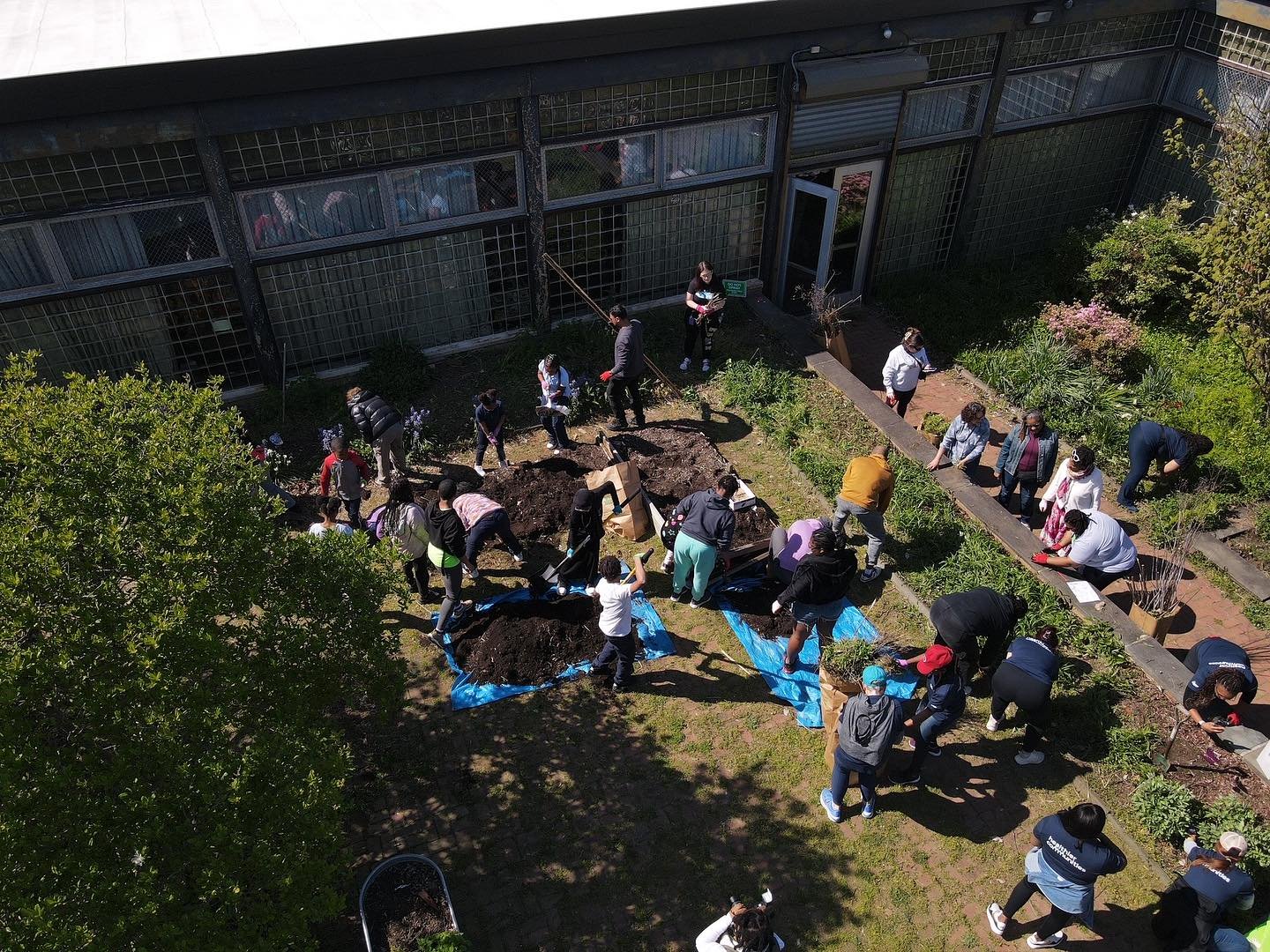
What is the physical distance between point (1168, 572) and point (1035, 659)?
3.24 meters

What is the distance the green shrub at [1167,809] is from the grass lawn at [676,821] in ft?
1.25

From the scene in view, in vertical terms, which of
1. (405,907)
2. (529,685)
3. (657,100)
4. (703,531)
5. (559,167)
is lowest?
(529,685)

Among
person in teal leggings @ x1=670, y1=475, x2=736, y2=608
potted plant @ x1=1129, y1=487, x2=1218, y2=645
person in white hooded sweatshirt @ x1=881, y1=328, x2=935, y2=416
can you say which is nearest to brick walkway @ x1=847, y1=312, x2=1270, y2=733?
potted plant @ x1=1129, y1=487, x2=1218, y2=645

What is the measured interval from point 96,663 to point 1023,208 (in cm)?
1689

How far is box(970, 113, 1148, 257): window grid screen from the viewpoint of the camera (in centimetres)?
1645

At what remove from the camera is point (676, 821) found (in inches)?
325

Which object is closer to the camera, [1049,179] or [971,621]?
[971,621]

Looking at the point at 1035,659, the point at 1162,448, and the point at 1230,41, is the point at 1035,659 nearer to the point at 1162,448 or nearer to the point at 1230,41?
the point at 1162,448

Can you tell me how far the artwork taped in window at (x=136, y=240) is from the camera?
10.8 m

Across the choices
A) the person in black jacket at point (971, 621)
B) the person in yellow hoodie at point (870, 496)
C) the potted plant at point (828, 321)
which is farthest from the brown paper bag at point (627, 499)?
the potted plant at point (828, 321)

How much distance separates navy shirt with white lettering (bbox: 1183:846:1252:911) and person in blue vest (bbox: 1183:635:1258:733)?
167 cm

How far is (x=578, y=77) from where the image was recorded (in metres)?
12.2

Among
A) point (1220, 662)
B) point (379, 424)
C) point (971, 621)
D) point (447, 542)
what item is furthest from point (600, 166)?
point (1220, 662)

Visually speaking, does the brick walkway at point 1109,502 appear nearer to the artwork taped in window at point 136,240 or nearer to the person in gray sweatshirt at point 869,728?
the person in gray sweatshirt at point 869,728
